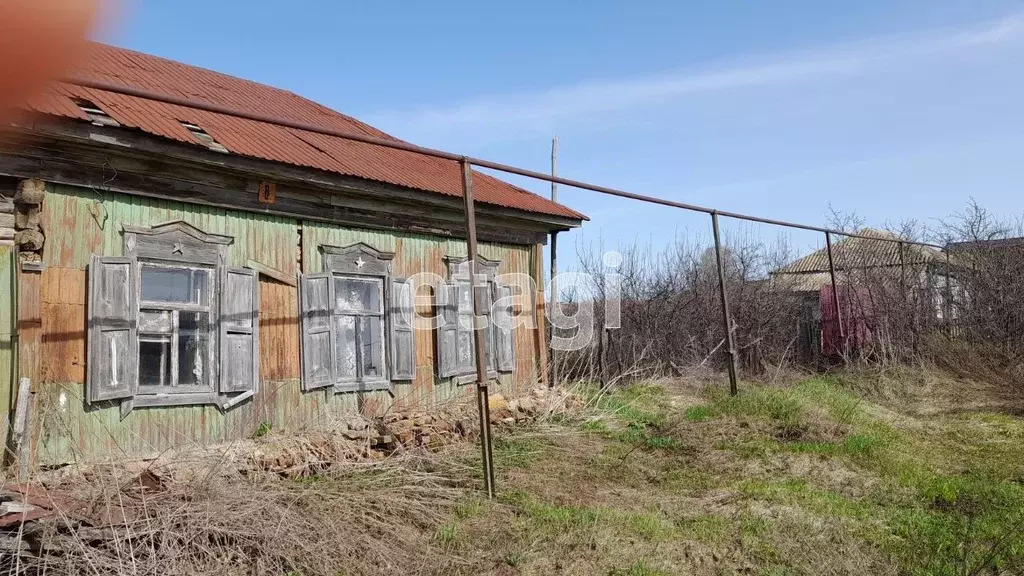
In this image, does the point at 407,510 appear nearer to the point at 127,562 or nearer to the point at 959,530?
the point at 127,562

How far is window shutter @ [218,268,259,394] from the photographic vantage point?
7410 mm

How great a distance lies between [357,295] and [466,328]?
194 cm

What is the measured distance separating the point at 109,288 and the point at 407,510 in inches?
135

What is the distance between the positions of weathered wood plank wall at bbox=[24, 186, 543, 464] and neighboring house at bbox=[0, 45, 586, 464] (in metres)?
0.02

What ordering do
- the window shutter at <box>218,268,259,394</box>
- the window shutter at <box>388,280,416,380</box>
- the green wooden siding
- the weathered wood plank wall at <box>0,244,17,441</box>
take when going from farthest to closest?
the window shutter at <box>388,280,416,380</box>, the window shutter at <box>218,268,259,394</box>, the green wooden siding, the weathered wood plank wall at <box>0,244,17,441</box>

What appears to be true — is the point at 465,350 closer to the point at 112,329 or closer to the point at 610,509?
the point at 112,329

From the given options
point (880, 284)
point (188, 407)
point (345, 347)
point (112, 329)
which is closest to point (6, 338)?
point (112, 329)

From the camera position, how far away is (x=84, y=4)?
1.99 ft

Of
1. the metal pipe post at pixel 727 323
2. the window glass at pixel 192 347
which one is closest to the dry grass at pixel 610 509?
the metal pipe post at pixel 727 323

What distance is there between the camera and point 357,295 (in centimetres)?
889

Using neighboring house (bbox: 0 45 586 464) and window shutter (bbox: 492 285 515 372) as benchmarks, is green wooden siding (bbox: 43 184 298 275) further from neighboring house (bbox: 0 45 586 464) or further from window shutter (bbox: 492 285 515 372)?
window shutter (bbox: 492 285 515 372)

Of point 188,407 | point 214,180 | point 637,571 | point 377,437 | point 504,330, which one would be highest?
point 214,180

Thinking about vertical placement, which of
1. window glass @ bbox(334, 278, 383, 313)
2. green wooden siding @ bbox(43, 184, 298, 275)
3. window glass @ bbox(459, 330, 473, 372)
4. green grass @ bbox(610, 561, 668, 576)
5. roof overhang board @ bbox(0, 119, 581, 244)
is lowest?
green grass @ bbox(610, 561, 668, 576)

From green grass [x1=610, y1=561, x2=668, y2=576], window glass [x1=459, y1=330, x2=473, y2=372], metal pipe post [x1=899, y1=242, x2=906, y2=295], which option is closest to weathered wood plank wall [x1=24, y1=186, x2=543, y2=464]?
window glass [x1=459, y1=330, x2=473, y2=372]
